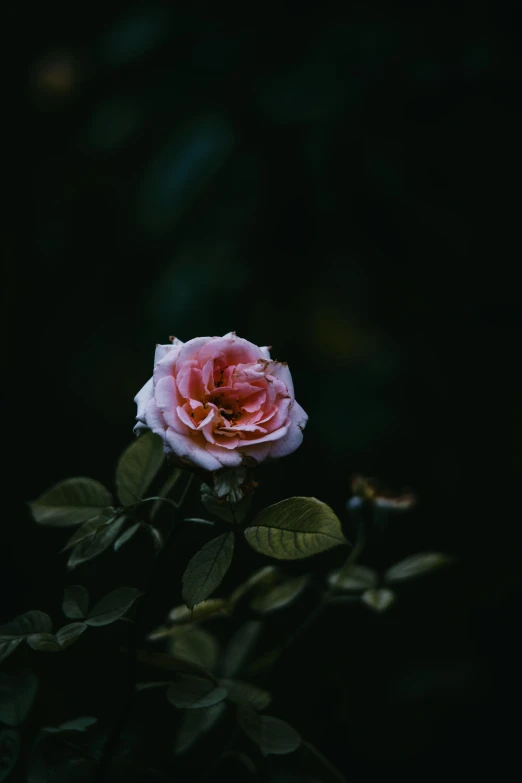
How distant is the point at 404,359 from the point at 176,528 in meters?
0.69

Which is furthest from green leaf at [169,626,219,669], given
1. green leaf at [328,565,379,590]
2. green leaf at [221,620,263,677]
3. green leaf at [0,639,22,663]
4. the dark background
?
the dark background

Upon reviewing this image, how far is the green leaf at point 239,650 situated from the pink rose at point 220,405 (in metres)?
0.29

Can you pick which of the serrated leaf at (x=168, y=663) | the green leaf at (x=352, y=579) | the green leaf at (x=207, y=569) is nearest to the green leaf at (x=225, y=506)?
the green leaf at (x=207, y=569)

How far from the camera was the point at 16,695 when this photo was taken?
0.47 m

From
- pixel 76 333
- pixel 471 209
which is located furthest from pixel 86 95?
pixel 471 209

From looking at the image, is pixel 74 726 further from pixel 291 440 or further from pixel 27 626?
pixel 291 440

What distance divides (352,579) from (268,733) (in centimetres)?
20

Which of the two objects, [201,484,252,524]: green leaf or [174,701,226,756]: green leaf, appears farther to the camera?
[174,701,226,756]: green leaf

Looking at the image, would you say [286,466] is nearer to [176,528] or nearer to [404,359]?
[404,359]

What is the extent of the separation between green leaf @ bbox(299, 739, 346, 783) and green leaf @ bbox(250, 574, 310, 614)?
3.9 inches

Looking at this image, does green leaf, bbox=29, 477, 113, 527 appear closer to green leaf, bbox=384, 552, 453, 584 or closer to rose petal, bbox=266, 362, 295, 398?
rose petal, bbox=266, 362, 295, 398

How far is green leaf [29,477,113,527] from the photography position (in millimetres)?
476

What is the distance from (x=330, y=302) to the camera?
1050 millimetres

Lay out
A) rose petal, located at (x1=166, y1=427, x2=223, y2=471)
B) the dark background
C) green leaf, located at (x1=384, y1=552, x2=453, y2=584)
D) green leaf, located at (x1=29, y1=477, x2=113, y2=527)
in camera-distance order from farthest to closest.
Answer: the dark background < green leaf, located at (x1=384, y1=552, x2=453, y2=584) < green leaf, located at (x1=29, y1=477, x2=113, y2=527) < rose petal, located at (x1=166, y1=427, x2=223, y2=471)
